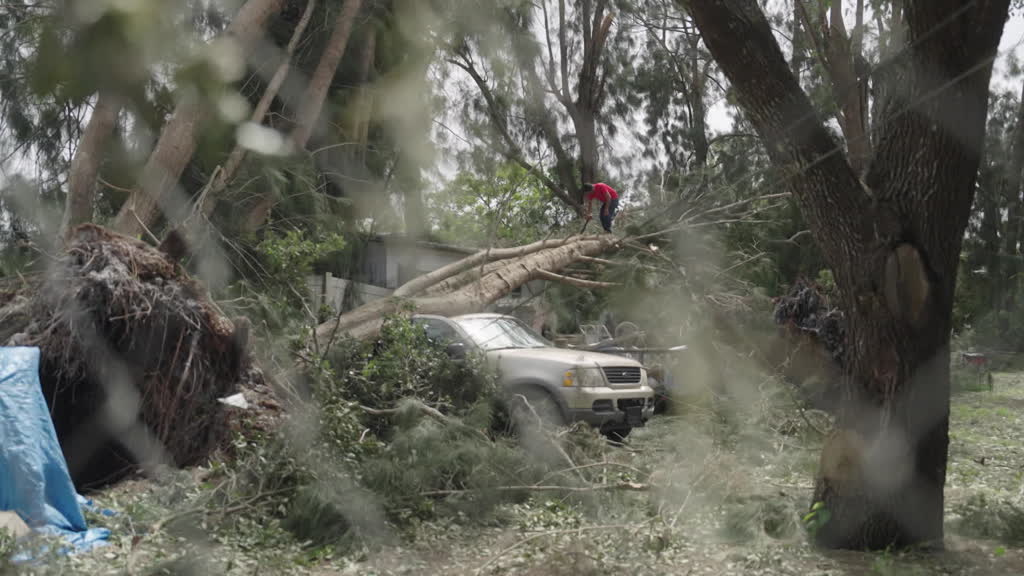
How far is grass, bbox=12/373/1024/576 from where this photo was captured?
13.1 ft

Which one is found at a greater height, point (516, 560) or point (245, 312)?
point (245, 312)

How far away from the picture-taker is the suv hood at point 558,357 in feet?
25.1

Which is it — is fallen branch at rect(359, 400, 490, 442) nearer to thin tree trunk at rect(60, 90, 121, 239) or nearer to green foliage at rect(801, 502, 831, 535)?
green foliage at rect(801, 502, 831, 535)

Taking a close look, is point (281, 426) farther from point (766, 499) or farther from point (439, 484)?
point (766, 499)

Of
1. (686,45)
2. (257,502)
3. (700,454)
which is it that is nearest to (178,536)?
(257,502)

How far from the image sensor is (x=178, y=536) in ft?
13.8

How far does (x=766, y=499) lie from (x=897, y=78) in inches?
98.5

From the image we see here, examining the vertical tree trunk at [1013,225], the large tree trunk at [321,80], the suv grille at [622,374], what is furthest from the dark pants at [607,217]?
the vertical tree trunk at [1013,225]

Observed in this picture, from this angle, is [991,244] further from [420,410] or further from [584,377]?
[420,410]

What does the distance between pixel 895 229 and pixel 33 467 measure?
451 centimetres

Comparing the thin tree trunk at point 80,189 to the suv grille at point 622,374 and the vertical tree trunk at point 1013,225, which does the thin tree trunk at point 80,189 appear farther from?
the vertical tree trunk at point 1013,225

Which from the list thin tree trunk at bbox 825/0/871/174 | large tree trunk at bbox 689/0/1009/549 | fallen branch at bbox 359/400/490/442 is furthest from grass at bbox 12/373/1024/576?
thin tree trunk at bbox 825/0/871/174

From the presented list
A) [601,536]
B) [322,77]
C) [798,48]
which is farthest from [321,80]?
[798,48]

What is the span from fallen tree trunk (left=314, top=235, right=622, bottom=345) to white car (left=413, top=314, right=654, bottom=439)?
16.0 inches
